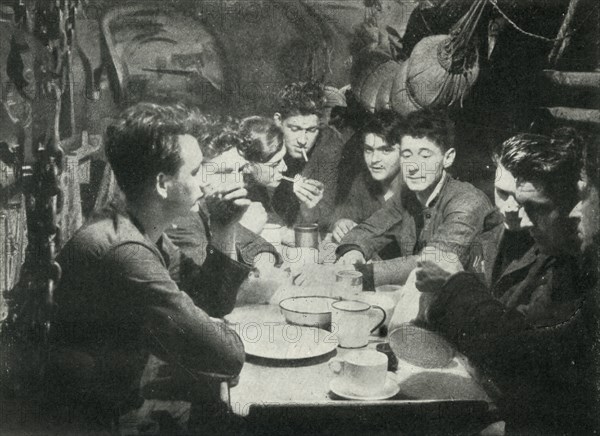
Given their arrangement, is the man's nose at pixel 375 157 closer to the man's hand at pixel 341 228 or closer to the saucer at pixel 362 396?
the man's hand at pixel 341 228

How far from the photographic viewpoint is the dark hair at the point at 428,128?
1.92 meters

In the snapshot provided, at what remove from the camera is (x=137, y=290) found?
5.80 feet

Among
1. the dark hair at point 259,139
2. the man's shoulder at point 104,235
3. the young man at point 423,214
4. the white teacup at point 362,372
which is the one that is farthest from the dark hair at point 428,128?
the man's shoulder at point 104,235

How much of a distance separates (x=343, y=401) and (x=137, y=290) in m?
0.66

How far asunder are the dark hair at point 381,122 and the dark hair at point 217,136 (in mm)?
402

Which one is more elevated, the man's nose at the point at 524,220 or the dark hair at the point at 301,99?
the dark hair at the point at 301,99

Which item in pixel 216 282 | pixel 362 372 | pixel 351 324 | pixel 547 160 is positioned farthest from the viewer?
pixel 547 160

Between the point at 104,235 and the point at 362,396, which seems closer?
the point at 362,396

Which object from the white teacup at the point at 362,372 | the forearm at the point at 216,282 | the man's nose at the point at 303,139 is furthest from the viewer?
the man's nose at the point at 303,139

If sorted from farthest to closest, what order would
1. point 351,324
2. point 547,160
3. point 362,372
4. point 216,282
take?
point 547,160, point 216,282, point 351,324, point 362,372

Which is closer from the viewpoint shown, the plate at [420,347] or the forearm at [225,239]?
the plate at [420,347]

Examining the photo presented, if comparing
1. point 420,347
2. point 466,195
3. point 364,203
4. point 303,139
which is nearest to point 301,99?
point 303,139

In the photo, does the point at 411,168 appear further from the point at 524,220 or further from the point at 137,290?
the point at 137,290

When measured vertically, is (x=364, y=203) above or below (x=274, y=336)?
above
